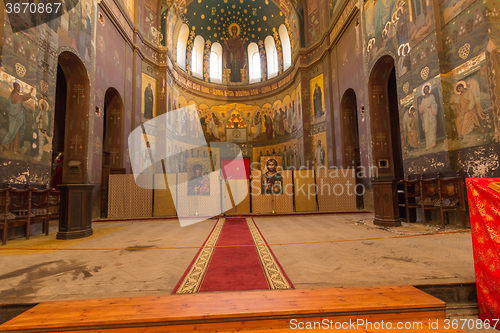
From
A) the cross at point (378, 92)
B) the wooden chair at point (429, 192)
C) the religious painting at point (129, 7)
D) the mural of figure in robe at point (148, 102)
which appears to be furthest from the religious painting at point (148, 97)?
the wooden chair at point (429, 192)

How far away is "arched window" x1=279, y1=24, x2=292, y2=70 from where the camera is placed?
18531mm

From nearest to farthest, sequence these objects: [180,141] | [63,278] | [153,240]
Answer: [63,278]
[153,240]
[180,141]

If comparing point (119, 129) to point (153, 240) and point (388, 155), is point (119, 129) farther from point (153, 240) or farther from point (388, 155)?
point (388, 155)

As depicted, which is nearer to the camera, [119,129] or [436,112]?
[436,112]

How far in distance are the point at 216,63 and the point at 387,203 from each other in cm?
1856

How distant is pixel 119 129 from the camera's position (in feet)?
36.5

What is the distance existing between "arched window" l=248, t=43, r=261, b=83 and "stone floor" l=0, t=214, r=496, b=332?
59.2ft

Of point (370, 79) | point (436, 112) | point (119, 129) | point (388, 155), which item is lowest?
point (388, 155)

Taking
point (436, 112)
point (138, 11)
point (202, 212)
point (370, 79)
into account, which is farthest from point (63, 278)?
point (138, 11)

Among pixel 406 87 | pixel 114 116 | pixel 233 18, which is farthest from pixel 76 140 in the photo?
pixel 233 18

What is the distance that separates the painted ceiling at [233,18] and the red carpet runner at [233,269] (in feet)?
61.0

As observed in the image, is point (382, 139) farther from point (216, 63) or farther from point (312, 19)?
point (216, 63)

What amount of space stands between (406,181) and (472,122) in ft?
6.74

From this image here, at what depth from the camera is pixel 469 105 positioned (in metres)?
5.69
